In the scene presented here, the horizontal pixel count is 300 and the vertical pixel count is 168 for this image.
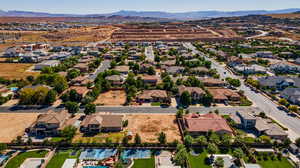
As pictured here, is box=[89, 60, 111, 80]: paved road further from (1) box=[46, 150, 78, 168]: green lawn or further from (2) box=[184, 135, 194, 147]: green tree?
(2) box=[184, 135, 194, 147]: green tree

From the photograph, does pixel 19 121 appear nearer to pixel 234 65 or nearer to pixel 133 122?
pixel 133 122

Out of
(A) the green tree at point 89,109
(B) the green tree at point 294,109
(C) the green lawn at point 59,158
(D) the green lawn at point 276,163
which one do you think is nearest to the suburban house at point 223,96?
(B) the green tree at point 294,109

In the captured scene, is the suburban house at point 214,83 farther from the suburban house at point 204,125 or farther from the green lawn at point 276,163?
the green lawn at point 276,163

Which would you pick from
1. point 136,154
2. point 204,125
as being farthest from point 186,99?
point 136,154

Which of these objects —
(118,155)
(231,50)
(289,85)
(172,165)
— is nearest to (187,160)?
(172,165)

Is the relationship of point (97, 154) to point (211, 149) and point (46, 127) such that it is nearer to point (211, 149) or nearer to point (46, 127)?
point (46, 127)
